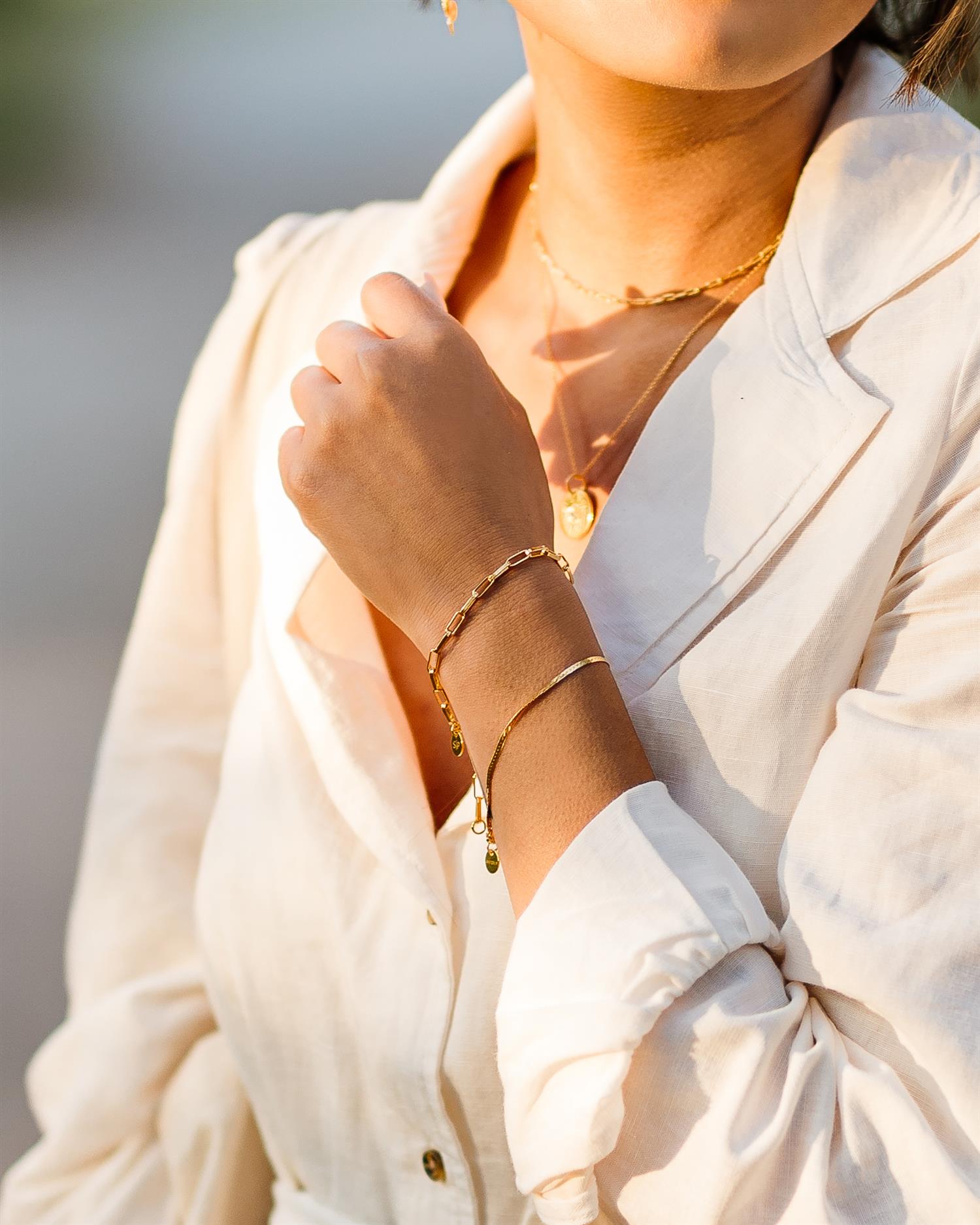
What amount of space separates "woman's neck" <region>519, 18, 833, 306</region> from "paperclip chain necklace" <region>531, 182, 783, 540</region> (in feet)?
0.05

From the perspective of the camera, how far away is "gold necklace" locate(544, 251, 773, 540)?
117cm

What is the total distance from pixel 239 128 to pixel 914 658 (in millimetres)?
5343

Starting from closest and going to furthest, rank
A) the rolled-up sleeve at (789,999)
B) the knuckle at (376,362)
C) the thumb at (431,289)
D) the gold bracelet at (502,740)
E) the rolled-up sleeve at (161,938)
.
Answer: the rolled-up sleeve at (789,999), the gold bracelet at (502,740), the knuckle at (376,362), the thumb at (431,289), the rolled-up sleeve at (161,938)

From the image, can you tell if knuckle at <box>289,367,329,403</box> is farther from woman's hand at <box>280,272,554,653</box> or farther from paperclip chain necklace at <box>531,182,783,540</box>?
paperclip chain necklace at <box>531,182,783,540</box>

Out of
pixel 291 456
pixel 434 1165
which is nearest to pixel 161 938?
pixel 434 1165

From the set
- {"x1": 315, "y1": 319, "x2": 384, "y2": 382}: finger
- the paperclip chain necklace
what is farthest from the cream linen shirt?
{"x1": 315, "y1": 319, "x2": 384, "y2": 382}: finger

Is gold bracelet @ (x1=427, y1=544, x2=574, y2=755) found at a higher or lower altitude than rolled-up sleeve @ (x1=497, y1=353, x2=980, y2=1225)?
higher

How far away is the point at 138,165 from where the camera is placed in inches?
216

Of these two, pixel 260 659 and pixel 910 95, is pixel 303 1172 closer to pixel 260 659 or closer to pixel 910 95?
pixel 260 659

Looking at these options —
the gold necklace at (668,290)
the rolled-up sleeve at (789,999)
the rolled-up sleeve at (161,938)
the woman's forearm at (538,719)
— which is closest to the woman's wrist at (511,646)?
the woman's forearm at (538,719)

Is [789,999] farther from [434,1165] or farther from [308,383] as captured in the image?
[308,383]

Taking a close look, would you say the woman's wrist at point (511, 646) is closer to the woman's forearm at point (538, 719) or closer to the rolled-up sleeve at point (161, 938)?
the woman's forearm at point (538, 719)

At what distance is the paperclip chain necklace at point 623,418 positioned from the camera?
1.17m

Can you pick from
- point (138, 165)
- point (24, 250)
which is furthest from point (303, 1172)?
point (138, 165)
